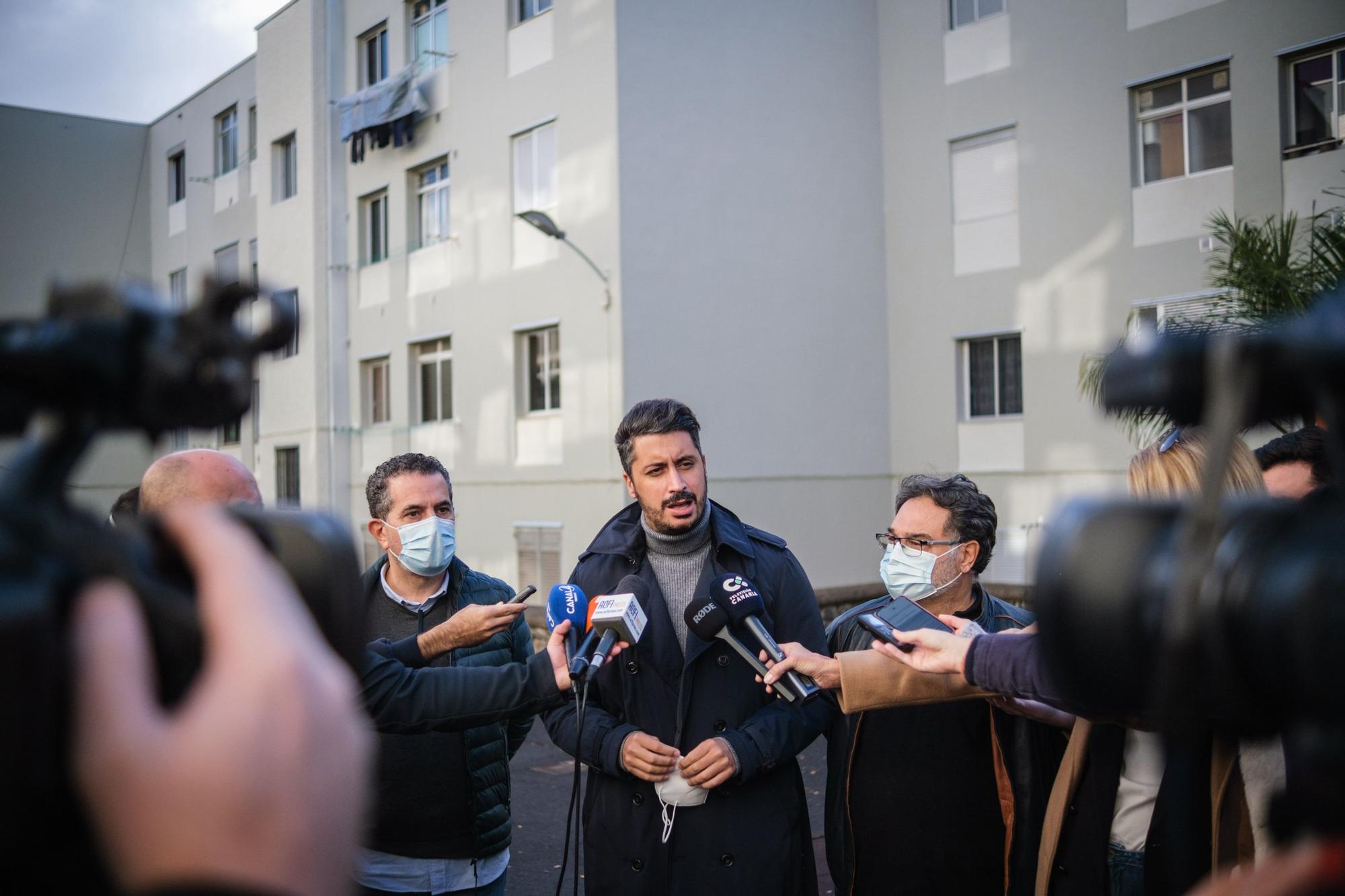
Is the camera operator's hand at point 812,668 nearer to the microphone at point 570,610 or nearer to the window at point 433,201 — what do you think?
the microphone at point 570,610

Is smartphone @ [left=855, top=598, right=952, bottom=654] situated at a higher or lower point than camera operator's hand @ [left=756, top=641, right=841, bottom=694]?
higher

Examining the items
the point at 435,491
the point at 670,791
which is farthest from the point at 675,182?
the point at 670,791

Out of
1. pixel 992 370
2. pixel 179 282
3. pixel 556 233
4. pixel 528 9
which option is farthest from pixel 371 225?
pixel 992 370

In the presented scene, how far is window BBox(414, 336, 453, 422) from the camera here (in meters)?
17.0

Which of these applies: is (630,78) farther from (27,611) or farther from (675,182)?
(27,611)

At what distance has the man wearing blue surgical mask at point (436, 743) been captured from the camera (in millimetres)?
3156

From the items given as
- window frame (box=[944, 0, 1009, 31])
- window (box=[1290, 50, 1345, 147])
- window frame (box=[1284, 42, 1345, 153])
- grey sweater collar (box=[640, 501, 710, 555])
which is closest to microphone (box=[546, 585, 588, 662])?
grey sweater collar (box=[640, 501, 710, 555])

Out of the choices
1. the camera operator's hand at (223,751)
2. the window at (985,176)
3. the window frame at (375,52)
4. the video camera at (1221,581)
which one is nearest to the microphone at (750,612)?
the video camera at (1221,581)

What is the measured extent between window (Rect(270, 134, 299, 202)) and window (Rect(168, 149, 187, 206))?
6.29 metres

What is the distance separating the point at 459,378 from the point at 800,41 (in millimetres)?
7355

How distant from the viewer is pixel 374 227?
18797mm

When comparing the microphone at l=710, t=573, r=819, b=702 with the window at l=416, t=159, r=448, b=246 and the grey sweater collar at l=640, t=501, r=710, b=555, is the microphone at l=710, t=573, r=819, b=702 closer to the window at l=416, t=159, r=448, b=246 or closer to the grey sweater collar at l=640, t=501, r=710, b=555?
the grey sweater collar at l=640, t=501, r=710, b=555

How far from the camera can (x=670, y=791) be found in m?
3.06

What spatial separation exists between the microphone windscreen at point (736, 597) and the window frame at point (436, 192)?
14399mm
